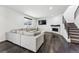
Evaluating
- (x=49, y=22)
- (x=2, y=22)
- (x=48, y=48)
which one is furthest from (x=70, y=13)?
(x=2, y=22)

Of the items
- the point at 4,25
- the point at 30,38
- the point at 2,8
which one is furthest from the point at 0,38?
the point at 30,38

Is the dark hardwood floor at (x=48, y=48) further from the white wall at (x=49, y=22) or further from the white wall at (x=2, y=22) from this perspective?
the white wall at (x=49, y=22)

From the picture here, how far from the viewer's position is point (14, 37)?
3307 millimetres

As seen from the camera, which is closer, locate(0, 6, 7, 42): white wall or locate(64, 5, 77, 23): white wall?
locate(0, 6, 7, 42): white wall

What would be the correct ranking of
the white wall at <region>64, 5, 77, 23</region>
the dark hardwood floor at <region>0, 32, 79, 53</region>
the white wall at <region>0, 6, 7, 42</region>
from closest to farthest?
1. the dark hardwood floor at <region>0, 32, 79, 53</region>
2. the white wall at <region>0, 6, 7, 42</region>
3. the white wall at <region>64, 5, 77, 23</region>

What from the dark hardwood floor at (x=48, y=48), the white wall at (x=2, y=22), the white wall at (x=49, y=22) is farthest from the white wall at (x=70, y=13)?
the white wall at (x=2, y=22)

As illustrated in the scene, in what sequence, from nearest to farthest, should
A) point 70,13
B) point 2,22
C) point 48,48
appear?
point 48,48 < point 2,22 < point 70,13

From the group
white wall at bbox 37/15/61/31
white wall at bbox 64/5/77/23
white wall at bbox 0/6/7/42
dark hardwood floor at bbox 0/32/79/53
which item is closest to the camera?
dark hardwood floor at bbox 0/32/79/53

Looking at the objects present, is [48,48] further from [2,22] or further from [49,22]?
[49,22]

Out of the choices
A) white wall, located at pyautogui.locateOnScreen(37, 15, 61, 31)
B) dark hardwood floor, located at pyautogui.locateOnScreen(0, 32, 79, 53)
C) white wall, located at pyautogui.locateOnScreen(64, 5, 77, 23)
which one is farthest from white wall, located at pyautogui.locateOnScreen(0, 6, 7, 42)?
white wall, located at pyautogui.locateOnScreen(37, 15, 61, 31)

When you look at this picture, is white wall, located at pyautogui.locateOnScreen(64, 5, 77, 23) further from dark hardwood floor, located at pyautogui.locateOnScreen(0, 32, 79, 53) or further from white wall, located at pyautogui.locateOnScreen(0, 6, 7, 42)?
white wall, located at pyautogui.locateOnScreen(0, 6, 7, 42)

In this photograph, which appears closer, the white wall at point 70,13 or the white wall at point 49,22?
the white wall at point 70,13

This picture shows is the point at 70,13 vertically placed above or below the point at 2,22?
above
